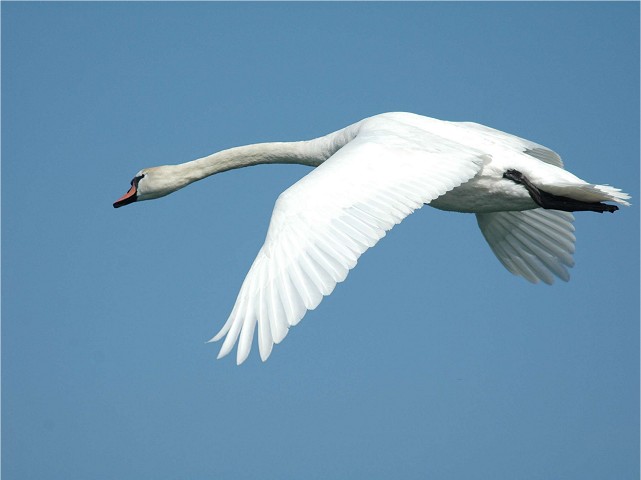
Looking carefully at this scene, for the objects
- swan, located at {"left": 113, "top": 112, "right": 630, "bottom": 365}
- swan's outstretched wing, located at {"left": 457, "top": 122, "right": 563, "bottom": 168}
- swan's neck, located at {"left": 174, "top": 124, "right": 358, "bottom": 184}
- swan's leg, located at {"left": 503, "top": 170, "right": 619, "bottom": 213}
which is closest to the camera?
swan, located at {"left": 113, "top": 112, "right": 630, "bottom": 365}

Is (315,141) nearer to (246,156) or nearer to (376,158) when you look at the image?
(246,156)

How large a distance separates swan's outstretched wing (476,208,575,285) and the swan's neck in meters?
2.39

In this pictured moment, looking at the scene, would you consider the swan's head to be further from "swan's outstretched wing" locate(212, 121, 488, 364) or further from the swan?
"swan's outstretched wing" locate(212, 121, 488, 364)

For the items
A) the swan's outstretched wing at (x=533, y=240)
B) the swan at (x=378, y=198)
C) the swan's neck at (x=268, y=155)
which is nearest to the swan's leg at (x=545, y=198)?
the swan at (x=378, y=198)

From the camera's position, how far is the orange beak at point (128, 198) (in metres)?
18.0

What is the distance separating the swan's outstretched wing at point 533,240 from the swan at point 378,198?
0.01 m

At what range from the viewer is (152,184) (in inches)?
698

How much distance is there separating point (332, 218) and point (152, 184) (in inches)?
238

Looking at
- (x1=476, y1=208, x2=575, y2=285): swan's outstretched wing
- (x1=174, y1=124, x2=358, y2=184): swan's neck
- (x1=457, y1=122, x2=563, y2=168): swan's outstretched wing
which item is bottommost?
(x1=476, y1=208, x2=575, y2=285): swan's outstretched wing

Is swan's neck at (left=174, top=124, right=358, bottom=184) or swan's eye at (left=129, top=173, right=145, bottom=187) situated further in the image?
swan's eye at (left=129, top=173, right=145, bottom=187)

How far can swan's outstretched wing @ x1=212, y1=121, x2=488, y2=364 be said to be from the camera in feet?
37.3

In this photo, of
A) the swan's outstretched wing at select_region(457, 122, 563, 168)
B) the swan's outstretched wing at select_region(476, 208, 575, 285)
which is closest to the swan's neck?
the swan's outstretched wing at select_region(457, 122, 563, 168)

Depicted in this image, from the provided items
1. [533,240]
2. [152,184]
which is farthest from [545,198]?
[152,184]

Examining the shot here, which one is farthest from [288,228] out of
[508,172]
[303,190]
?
[508,172]
